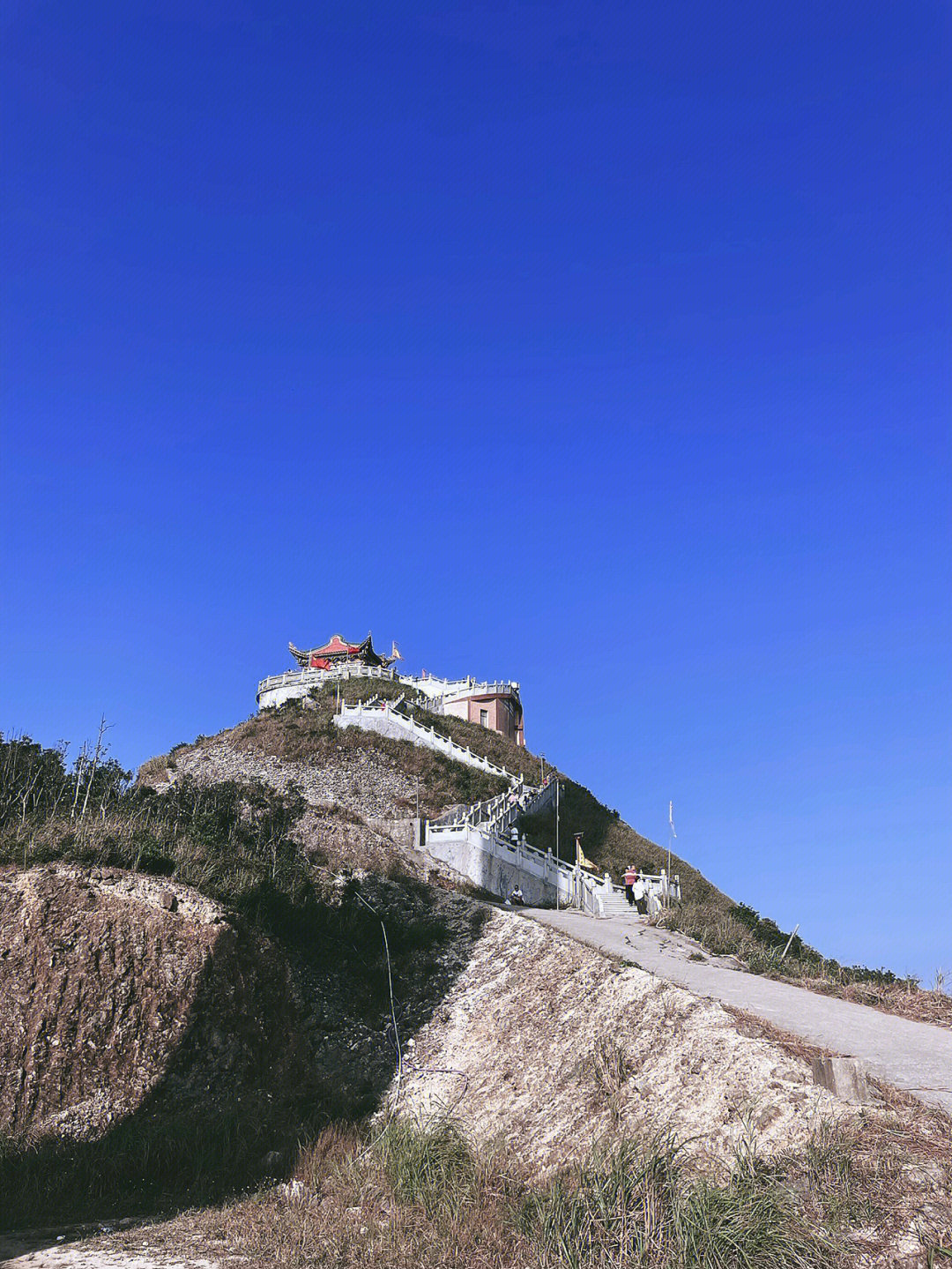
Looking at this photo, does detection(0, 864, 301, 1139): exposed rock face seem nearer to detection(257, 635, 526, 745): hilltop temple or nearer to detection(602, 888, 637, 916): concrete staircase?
detection(602, 888, 637, 916): concrete staircase

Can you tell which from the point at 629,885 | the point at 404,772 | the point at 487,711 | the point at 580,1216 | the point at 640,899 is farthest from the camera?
the point at 487,711

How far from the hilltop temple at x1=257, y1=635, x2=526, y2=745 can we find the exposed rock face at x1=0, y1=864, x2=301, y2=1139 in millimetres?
57538

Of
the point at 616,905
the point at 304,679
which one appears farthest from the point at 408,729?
the point at 616,905

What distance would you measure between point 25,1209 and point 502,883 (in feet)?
71.0

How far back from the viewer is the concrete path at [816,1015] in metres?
11.4

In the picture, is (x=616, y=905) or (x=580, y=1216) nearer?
(x=580, y=1216)

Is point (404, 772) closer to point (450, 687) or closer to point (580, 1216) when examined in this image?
point (450, 687)

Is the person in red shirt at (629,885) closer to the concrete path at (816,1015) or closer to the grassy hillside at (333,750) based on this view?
the concrete path at (816,1015)

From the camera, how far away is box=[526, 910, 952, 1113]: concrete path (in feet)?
37.2

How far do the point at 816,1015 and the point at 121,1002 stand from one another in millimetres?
11058

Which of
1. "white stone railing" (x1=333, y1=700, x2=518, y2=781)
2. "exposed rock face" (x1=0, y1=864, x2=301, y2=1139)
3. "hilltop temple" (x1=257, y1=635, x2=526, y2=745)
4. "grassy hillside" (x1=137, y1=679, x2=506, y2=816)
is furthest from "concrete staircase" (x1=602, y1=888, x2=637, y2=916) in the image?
"hilltop temple" (x1=257, y1=635, x2=526, y2=745)

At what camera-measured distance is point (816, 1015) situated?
47.2 feet

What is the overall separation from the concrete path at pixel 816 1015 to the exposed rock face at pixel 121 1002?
7101mm

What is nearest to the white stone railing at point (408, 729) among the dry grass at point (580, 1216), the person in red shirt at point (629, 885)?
the person in red shirt at point (629, 885)
